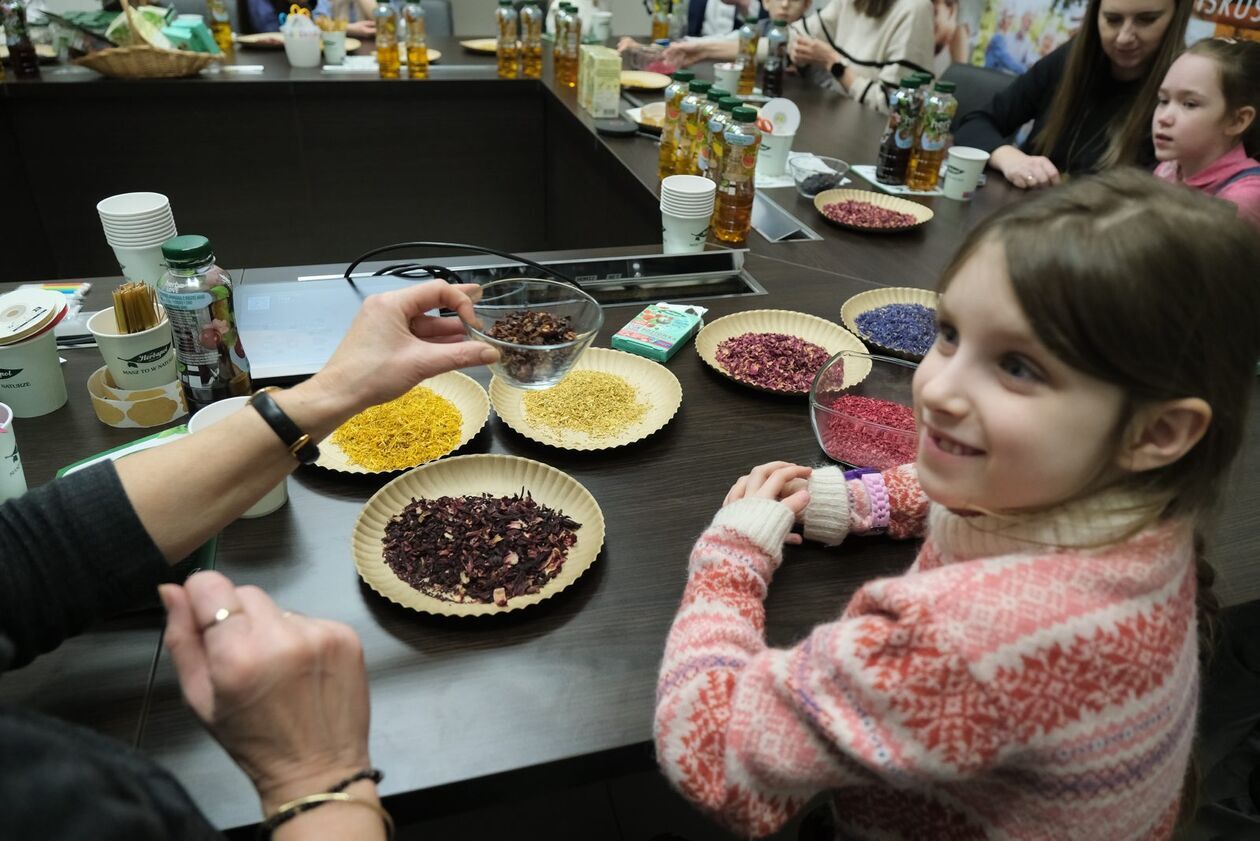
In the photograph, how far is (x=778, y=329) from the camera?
5.08ft

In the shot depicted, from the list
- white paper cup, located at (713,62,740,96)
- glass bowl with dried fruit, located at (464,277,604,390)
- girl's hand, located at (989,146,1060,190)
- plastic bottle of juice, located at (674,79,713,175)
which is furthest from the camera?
white paper cup, located at (713,62,740,96)

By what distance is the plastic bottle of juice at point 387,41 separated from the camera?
126 inches

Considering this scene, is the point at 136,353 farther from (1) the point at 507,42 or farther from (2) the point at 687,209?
(1) the point at 507,42

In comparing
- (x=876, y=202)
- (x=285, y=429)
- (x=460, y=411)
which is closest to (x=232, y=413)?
(x=285, y=429)

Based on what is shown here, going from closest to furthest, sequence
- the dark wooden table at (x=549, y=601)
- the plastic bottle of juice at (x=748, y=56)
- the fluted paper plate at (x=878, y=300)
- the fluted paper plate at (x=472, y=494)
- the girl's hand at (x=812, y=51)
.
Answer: the dark wooden table at (x=549, y=601) → the fluted paper plate at (x=472, y=494) → the fluted paper plate at (x=878, y=300) → the plastic bottle of juice at (x=748, y=56) → the girl's hand at (x=812, y=51)

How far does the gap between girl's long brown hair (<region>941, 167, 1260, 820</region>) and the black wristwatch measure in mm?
769

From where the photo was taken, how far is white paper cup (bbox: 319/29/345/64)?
10.9 ft

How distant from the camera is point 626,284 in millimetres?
1694

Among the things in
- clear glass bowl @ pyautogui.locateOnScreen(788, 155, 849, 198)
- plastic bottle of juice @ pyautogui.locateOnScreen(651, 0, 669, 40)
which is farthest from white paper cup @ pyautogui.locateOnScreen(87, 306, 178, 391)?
plastic bottle of juice @ pyautogui.locateOnScreen(651, 0, 669, 40)

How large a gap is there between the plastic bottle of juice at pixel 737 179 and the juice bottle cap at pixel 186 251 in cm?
117

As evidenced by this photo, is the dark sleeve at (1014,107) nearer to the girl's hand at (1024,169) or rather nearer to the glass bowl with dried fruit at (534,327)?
the girl's hand at (1024,169)

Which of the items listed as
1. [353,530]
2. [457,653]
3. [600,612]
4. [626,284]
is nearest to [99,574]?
[353,530]

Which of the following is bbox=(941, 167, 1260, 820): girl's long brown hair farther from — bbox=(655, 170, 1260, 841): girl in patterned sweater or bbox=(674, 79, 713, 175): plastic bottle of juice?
bbox=(674, 79, 713, 175): plastic bottle of juice

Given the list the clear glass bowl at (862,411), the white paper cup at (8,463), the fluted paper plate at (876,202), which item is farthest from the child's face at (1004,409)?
the fluted paper plate at (876,202)
